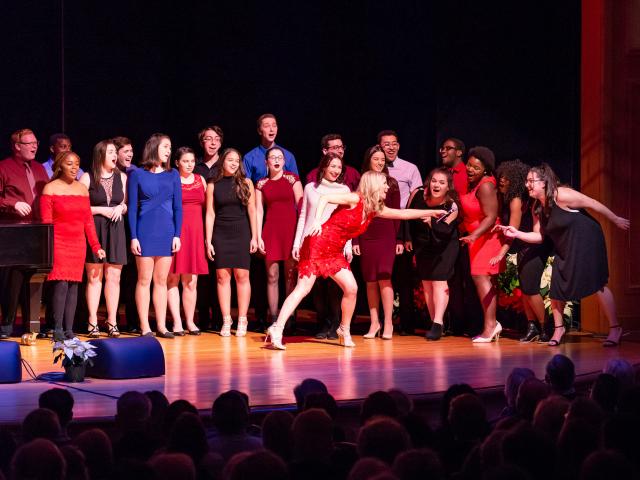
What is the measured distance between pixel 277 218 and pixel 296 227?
0.18 m

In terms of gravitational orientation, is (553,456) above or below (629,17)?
below

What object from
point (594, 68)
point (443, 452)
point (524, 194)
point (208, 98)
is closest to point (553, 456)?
point (443, 452)

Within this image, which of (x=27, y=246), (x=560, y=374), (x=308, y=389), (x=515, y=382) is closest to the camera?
(x=308, y=389)

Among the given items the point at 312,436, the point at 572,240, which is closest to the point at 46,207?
the point at 572,240

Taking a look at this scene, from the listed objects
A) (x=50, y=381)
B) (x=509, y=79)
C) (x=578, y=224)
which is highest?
(x=509, y=79)

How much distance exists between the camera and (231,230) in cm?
889

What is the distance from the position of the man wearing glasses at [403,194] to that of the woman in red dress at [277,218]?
0.75 m

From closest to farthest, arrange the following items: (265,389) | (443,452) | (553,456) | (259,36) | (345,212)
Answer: (553,456), (443,452), (265,389), (345,212), (259,36)

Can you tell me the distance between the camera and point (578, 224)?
8203 millimetres

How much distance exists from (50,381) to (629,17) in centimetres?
533

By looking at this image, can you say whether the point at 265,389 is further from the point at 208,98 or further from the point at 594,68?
the point at 208,98

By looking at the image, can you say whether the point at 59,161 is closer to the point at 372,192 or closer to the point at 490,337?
the point at 372,192

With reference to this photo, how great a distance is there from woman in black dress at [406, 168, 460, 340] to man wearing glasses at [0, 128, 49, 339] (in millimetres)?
2882

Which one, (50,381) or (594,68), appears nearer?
(50,381)
